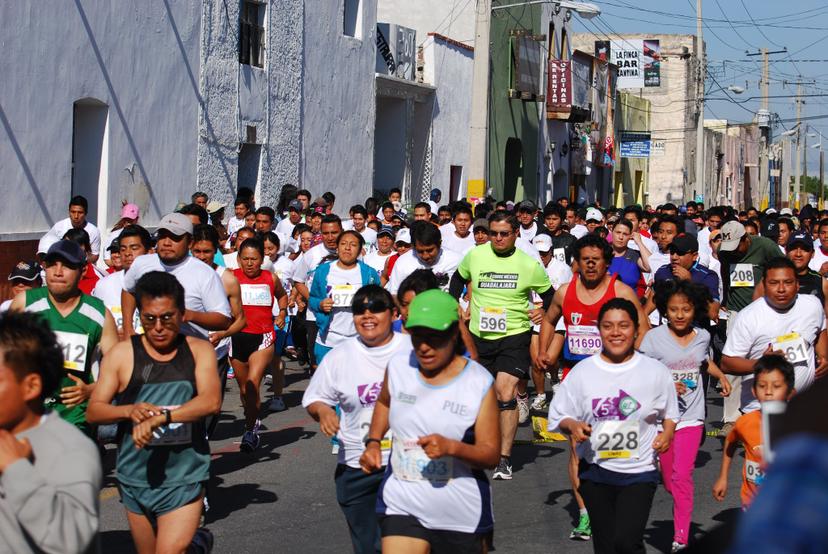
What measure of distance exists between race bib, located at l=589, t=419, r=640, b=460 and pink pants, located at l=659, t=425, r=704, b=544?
1223 mm

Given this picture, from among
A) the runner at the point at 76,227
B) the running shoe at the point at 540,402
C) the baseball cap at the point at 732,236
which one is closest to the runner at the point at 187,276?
the running shoe at the point at 540,402

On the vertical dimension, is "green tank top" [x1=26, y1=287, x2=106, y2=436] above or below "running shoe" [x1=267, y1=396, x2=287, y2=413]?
above

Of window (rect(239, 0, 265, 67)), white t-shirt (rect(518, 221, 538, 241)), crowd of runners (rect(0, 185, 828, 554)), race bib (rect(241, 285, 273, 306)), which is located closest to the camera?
crowd of runners (rect(0, 185, 828, 554))

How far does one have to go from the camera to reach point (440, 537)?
5.04 metres

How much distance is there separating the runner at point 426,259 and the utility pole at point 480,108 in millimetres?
12386

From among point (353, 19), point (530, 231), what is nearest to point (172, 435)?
point (530, 231)

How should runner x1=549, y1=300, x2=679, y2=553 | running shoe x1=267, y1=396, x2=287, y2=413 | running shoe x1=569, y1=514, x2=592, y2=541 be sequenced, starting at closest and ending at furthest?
runner x1=549, y1=300, x2=679, y2=553, running shoe x1=569, y1=514, x2=592, y2=541, running shoe x1=267, y1=396, x2=287, y2=413

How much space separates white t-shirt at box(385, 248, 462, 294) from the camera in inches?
423

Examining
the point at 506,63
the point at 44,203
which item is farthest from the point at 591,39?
the point at 44,203

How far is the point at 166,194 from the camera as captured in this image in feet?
62.6

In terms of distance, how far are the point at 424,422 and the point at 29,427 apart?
1.83 metres

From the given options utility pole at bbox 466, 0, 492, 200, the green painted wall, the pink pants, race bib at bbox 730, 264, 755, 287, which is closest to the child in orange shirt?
the pink pants

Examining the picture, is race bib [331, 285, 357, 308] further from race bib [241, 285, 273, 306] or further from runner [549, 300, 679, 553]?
runner [549, 300, 679, 553]

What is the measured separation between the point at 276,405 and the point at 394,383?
24.4 feet
